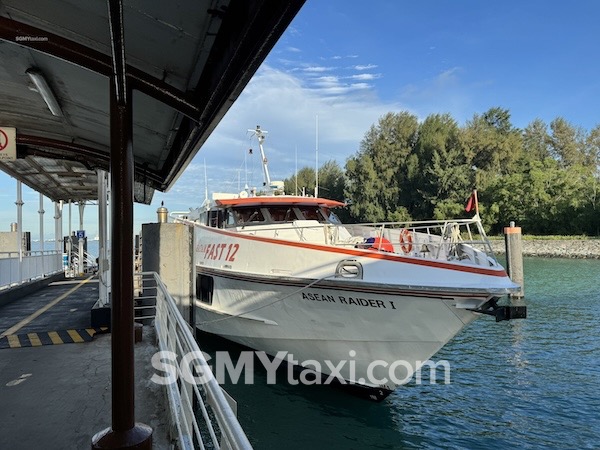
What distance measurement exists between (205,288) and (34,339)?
4.66 meters

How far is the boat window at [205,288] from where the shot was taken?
1091 centimetres

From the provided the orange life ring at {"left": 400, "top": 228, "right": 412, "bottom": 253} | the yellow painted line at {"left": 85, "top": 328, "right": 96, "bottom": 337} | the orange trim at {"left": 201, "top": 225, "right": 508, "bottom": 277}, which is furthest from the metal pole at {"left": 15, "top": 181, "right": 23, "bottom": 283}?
the orange life ring at {"left": 400, "top": 228, "right": 412, "bottom": 253}

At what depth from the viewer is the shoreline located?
145 feet

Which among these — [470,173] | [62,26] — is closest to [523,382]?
[62,26]

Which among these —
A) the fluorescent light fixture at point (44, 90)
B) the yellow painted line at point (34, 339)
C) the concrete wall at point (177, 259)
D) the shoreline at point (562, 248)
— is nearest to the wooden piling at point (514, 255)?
the concrete wall at point (177, 259)

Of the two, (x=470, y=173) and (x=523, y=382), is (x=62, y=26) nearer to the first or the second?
(x=523, y=382)

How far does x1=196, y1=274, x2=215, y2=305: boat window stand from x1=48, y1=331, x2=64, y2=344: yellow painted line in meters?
3.95

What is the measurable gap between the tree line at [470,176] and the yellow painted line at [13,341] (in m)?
42.2

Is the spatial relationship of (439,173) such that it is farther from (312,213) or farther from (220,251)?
(220,251)

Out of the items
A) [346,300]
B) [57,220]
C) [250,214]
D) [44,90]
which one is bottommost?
[346,300]

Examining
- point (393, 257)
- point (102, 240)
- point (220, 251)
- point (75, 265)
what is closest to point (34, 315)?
point (102, 240)

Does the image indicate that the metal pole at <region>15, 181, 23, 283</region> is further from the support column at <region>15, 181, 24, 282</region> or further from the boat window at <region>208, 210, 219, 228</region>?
the boat window at <region>208, 210, 219, 228</region>

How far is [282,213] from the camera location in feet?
36.8

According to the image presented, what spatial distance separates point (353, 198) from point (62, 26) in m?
59.5
